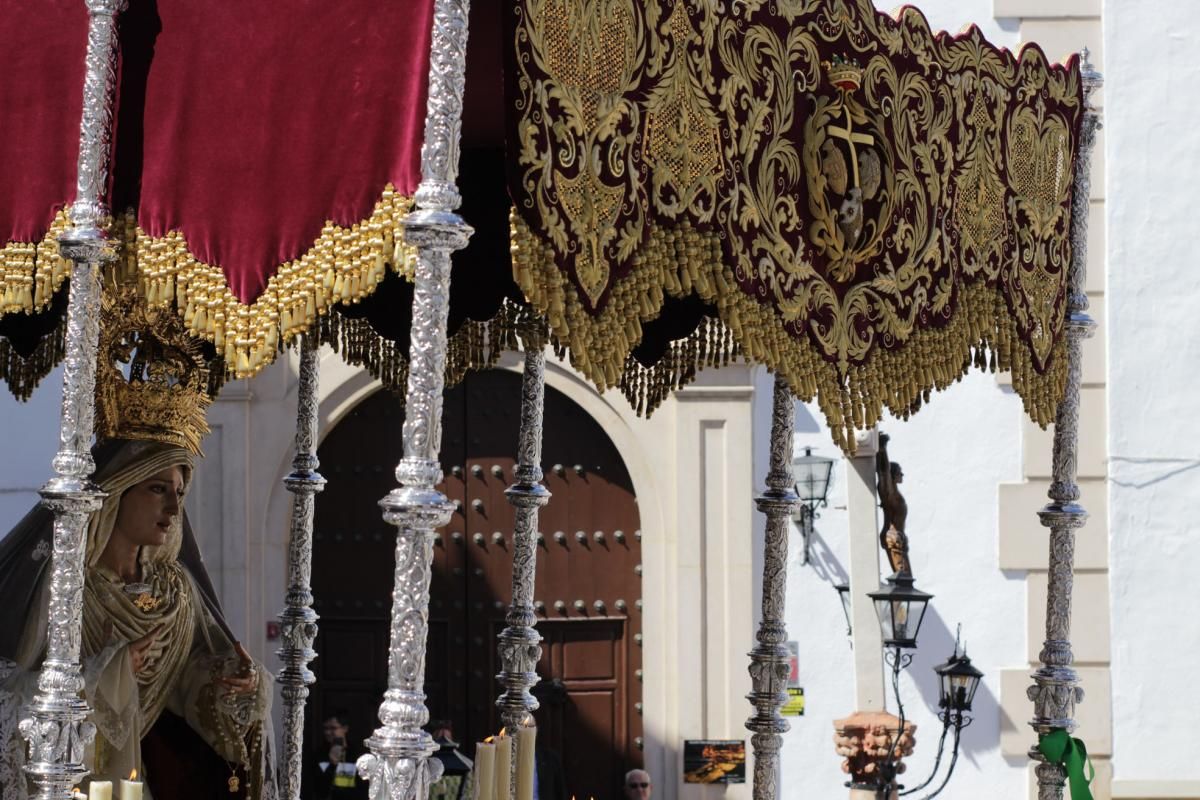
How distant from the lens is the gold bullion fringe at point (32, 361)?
5895mm

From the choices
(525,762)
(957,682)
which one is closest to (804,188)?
(525,762)

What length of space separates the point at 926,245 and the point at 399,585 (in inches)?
77.0

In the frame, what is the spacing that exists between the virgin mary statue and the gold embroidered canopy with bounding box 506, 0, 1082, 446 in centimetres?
167

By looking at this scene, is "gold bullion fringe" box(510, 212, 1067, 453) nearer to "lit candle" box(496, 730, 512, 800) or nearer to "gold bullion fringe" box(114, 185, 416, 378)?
"gold bullion fringe" box(114, 185, 416, 378)

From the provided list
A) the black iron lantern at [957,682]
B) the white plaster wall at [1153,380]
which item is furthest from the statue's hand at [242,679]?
the white plaster wall at [1153,380]

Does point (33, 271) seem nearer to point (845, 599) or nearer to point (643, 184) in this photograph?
point (643, 184)

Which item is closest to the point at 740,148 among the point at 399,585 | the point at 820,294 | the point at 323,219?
the point at 820,294

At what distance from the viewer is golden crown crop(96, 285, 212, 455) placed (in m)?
5.90

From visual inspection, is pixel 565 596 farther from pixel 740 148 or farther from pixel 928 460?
pixel 740 148

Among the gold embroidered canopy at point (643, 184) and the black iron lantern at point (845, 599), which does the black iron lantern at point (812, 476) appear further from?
the gold embroidered canopy at point (643, 184)

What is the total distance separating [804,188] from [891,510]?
206 inches

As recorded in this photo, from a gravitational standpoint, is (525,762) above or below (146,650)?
below

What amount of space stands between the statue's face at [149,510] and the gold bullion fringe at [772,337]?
146 cm

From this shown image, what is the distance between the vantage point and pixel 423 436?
427 centimetres
